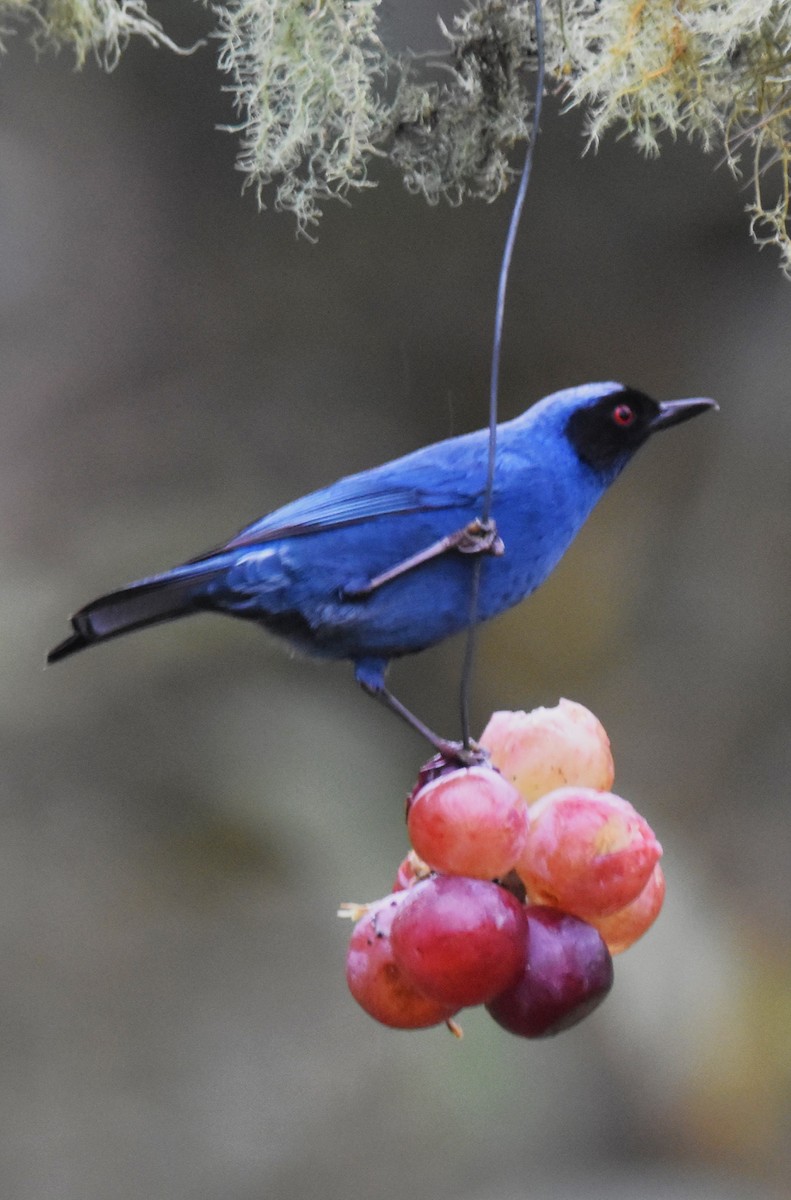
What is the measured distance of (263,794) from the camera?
4566 millimetres

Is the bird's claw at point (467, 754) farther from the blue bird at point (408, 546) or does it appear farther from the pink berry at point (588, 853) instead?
the blue bird at point (408, 546)

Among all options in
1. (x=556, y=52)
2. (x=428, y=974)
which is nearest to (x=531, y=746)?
(x=428, y=974)

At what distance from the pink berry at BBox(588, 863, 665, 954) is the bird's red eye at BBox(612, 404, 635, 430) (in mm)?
856

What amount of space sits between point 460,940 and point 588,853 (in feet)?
0.60

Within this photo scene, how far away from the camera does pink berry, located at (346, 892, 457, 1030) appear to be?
1.43 metres

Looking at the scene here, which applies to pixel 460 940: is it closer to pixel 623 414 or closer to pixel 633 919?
pixel 633 919

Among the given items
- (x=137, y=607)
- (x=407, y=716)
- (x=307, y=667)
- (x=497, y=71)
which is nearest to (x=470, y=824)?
(x=407, y=716)

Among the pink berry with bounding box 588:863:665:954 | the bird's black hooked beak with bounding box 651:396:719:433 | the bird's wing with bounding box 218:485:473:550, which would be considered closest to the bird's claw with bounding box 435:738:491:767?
the pink berry with bounding box 588:863:665:954

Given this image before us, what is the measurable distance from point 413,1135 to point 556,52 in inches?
144

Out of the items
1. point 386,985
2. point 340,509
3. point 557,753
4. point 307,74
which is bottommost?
point 386,985

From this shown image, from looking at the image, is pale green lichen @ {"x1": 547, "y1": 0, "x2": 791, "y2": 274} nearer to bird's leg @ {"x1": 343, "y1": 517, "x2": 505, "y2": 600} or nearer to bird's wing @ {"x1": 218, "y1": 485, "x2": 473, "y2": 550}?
bird's wing @ {"x1": 218, "y1": 485, "x2": 473, "y2": 550}

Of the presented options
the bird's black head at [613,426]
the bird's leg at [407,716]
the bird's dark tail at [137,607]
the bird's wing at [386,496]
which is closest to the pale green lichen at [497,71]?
the bird's black head at [613,426]

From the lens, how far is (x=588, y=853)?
1.38 metres

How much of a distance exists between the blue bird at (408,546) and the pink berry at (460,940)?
1.63ft
